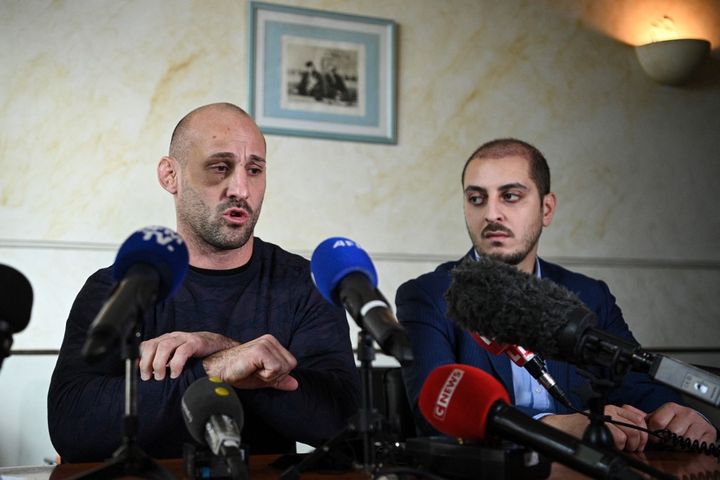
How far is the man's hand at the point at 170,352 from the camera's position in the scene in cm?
187

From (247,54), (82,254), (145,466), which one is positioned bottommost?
(145,466)

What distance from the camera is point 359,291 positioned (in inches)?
48.0

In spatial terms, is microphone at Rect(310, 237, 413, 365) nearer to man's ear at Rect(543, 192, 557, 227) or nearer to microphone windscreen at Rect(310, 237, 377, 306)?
microphone windscreen at Rect(310, 237, 377, 306)

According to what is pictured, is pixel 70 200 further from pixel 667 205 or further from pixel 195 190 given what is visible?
pixel 667 205

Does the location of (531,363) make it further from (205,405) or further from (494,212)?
(494,212)

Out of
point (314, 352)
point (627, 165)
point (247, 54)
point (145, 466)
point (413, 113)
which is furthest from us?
point (627, 165)

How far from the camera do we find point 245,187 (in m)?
2.26

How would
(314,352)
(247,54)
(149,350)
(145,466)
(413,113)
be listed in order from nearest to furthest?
(145,466)
(149,350)
(314,352)
(247,54)
(413,113)

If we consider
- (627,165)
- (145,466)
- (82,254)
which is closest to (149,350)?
(145,466)

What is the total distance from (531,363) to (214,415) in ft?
1.98

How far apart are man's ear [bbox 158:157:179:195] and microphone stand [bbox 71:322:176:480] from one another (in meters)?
1.23

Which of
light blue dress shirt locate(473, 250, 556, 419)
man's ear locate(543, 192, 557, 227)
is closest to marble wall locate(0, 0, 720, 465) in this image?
man's ear locate(543, 192, 557, 227)

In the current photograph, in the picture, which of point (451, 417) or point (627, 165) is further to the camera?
point (627, 165)

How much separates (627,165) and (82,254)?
8.75 feet
